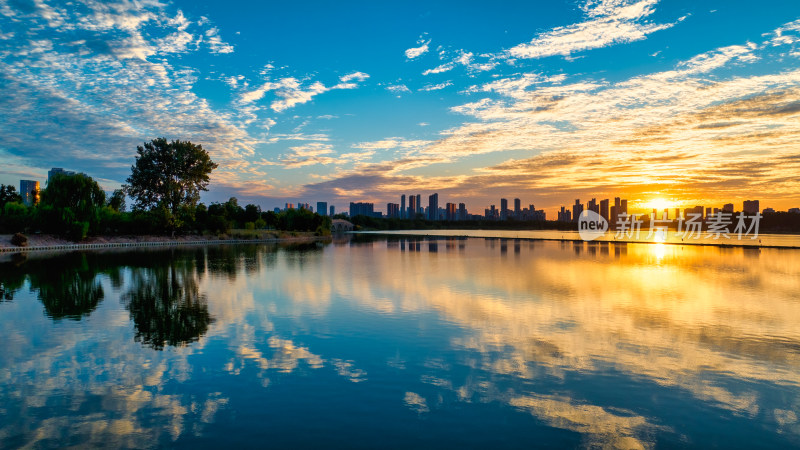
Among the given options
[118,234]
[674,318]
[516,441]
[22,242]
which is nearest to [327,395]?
[516,441]

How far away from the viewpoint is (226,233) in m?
111

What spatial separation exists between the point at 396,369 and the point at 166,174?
100 metres

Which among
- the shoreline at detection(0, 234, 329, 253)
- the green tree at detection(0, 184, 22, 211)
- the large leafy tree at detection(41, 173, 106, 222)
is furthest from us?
the green tree at detection(0, 184, 22, 211)

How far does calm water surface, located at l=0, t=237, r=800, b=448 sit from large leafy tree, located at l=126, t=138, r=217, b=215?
75918 mm

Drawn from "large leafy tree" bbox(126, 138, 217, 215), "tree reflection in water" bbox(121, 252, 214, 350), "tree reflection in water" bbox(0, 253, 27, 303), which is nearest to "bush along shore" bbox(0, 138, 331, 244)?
"large leafy tree" bbox(126, 138, 217, 215)

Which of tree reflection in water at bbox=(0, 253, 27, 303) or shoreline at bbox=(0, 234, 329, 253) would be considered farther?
shoreline at bbox=(0, 234, 329, 253)

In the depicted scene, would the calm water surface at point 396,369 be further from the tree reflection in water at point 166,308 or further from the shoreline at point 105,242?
the shoreline at point 105,242

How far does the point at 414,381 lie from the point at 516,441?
3872mm

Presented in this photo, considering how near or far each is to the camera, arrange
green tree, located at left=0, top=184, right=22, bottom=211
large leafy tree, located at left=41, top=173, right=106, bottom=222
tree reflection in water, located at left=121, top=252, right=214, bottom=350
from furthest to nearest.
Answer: green tree, located at left=0, top=184, right=22, bottom=211
large leafy tree, located at left=41, top=173, right=106, bottom=222
tree reflection in water, located at left=121, top=252, right=214, bottom=350

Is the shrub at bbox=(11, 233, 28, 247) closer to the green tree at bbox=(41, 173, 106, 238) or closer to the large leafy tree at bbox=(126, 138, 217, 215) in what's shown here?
the green tree at bbox=(41, 173, 106, 238)

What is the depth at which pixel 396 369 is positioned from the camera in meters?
13.3

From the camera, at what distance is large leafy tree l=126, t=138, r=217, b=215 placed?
9519 cm

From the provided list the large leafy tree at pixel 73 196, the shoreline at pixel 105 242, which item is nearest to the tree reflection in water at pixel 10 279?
the shoreline at pixel 105 242

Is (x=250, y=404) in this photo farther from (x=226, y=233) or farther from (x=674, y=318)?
(x=226, y=233)
